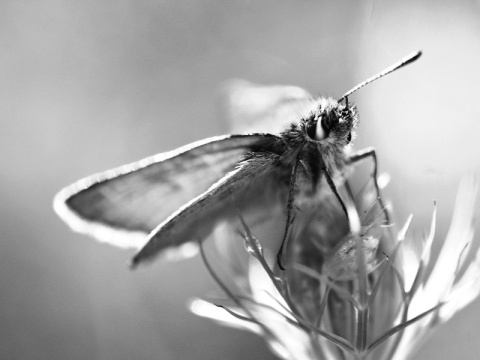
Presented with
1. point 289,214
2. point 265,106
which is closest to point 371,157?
point 289,214

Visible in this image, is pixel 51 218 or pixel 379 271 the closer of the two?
pixel 379 271

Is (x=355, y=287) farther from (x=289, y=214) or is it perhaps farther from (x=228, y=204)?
(x=228, y=204)

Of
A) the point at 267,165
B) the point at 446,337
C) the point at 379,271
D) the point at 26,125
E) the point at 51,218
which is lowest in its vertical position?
the point at 446,337

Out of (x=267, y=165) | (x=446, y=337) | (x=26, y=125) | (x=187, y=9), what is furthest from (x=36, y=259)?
(x=267, y=165)

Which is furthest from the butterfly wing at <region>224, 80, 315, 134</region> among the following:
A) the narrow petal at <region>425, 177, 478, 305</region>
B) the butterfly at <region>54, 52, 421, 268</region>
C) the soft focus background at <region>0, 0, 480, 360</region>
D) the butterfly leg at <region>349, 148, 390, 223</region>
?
the soft focus background at <region>0, 0, 480, 360</region>

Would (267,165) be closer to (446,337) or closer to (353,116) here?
(353,116)

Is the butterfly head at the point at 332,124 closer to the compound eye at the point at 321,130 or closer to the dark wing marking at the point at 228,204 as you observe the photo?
→ the compound eye at the point at 321,130

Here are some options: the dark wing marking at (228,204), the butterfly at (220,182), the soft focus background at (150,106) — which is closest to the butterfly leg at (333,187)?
the butterfly at (220,182)
